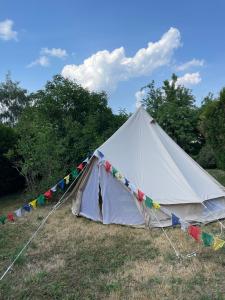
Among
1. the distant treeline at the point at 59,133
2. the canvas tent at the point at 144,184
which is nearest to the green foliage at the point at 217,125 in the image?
the distant treeline at the point at 59,133

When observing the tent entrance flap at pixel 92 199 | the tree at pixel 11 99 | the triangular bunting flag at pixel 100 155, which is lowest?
the tent entrance flap at pixel 92 199

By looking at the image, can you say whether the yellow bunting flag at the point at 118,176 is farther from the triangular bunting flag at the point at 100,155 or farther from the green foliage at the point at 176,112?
the green foliage at the point at 176,112

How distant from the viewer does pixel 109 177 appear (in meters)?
6.17

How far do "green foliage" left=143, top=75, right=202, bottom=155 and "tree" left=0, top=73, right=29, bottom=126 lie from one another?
37.3 ft

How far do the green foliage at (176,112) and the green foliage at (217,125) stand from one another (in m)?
4.90

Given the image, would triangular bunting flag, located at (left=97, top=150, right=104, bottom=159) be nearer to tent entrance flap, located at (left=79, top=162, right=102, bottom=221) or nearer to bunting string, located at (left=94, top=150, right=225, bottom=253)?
bunting string, located at (left=94, top=150, right=225, bottom=253)

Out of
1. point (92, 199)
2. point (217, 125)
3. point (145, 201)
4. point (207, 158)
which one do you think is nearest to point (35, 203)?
point (92, 199)

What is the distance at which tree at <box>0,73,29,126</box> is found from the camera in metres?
22.8

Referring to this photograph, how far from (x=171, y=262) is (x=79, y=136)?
625 cm

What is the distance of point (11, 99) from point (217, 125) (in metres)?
18.4

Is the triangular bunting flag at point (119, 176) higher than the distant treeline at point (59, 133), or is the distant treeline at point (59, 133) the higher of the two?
the distant treeline at point (59, 133)

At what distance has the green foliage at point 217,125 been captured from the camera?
8.09m

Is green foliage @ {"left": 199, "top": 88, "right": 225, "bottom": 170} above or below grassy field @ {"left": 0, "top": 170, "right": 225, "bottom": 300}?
above

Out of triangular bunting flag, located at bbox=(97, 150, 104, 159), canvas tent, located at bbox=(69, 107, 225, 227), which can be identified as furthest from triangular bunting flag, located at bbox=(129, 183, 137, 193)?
triangular bunting flag, located at bbox=(97, 150, 104, 159)
